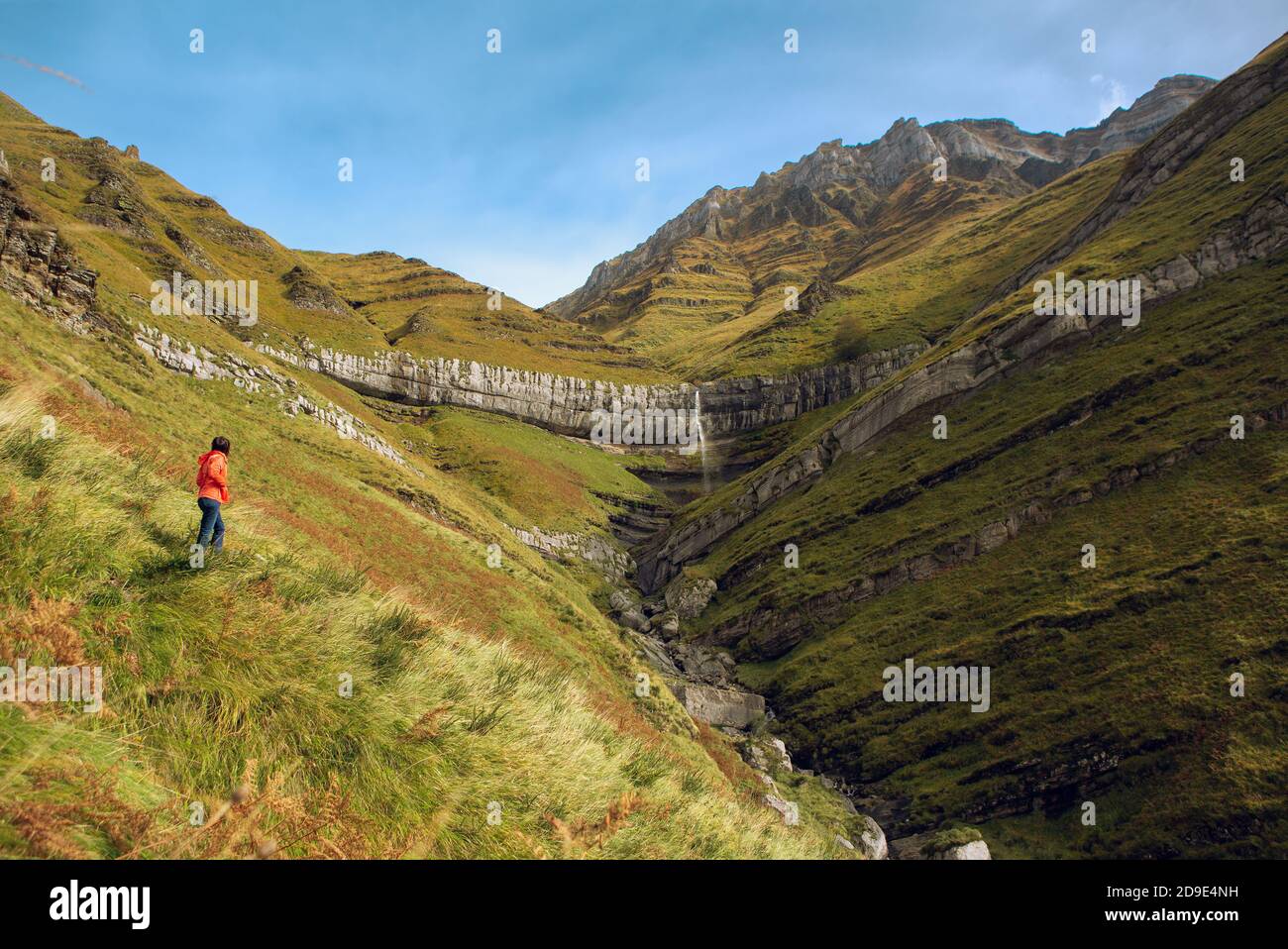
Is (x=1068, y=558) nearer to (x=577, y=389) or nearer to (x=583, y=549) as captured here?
(x=583, y=549)

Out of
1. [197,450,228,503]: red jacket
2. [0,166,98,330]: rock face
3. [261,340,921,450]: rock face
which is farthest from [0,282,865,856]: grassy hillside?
[261,340,921,450]: rock face

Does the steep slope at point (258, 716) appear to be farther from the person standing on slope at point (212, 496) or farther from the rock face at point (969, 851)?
the rock face at point (969, 851)


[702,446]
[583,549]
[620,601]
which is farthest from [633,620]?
[702,446]

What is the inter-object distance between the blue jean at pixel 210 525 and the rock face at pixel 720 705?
Result: 1414 inches

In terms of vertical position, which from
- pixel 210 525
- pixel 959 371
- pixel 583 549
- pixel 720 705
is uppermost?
pixel 959 371

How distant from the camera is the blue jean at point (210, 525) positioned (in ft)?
22.7

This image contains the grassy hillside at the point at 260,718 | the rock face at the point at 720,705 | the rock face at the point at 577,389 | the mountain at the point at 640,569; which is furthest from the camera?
the rock face at the point at 577,389

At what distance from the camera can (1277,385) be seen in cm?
4141

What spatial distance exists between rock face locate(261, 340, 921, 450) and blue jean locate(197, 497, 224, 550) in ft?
265

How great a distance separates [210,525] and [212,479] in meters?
0.86

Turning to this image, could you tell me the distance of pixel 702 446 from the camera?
407 feet

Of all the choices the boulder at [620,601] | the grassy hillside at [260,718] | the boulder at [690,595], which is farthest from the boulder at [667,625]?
the grassy hillside at [260,718]
